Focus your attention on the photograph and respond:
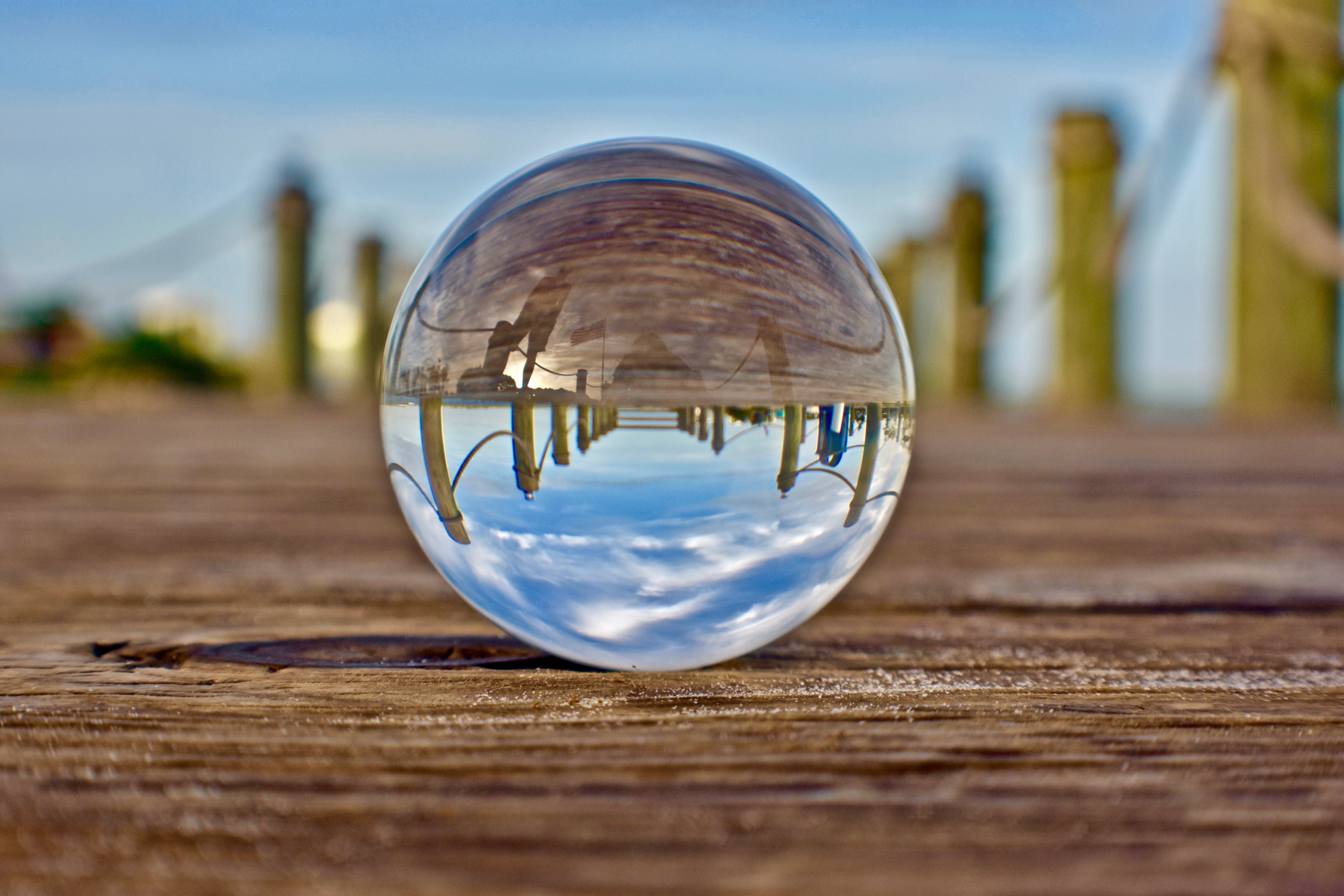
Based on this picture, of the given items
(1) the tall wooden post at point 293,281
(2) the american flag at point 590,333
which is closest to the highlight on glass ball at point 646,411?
(2) the american flag at point 590,333

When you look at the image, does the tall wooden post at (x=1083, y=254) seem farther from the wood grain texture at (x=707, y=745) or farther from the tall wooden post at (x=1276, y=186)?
the wood grain texture at (x=707, y=745)

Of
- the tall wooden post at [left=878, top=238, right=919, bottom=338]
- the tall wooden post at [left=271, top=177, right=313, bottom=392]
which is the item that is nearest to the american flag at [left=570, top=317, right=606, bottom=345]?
the tall wooden post at [left=271, top=177, right=313, bottom=392]

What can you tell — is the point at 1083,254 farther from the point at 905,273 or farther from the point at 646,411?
the point at 646,411

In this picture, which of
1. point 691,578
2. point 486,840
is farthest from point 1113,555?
point 486,840

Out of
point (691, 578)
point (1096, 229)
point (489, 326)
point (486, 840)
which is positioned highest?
point (1096, 229)

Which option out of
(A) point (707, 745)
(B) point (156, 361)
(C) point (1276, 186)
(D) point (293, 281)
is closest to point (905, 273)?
(D) point (293, 281)

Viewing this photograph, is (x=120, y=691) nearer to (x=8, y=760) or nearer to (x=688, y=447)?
(x=8, y=760)
